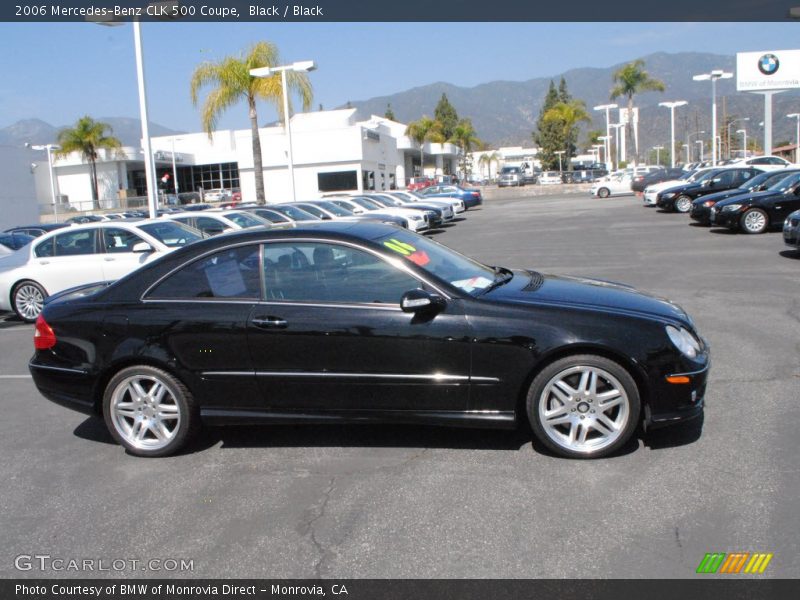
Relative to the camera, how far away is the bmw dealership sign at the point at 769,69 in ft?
139

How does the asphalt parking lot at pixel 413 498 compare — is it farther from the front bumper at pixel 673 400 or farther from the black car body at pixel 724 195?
the black car body at pixel 724 195

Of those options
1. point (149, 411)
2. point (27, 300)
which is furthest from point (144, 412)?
point (27, 300)

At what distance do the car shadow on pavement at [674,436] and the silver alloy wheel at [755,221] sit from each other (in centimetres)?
1401

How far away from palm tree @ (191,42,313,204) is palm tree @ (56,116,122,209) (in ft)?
96.8

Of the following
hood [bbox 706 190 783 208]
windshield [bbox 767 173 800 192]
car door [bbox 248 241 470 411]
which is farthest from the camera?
windshield [bbox 767 173 800 192]

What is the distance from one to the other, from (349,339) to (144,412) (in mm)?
1599

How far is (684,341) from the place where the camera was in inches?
179

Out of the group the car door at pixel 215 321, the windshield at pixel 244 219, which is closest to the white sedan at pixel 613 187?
the windshield at pixel 244 219


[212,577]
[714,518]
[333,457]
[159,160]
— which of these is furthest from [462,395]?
[159,160]

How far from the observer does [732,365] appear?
21.2 feet

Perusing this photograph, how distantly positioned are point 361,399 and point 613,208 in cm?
2932

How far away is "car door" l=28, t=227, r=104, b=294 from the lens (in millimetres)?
11086

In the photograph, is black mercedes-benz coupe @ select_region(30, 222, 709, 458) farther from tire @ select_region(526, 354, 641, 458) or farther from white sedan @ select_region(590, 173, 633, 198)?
white sedan @ select_region(590, 173, 633, 198)

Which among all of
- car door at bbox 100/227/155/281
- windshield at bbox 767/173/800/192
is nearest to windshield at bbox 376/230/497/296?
car door at bbox 100/227/155/281
